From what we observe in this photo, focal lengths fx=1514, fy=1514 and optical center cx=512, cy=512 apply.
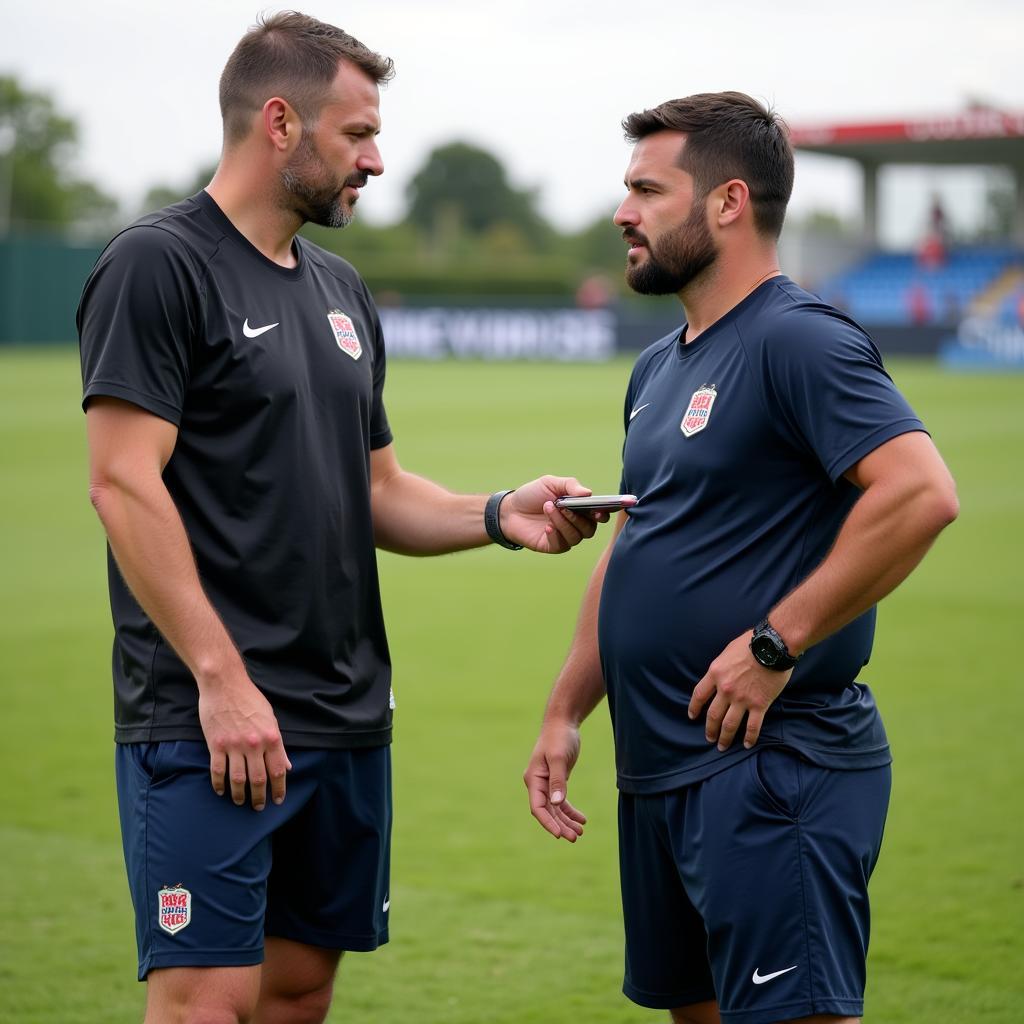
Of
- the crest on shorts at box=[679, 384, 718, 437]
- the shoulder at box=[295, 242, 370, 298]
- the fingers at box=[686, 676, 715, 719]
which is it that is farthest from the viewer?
the shoulder at box=[295, 242, 370, 298]

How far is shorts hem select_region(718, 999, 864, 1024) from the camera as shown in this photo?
316 cm

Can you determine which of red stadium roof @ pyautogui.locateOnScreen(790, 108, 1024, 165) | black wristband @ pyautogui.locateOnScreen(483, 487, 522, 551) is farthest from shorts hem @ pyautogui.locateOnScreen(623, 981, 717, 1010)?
red stadium roof @ pyautogui.locateOnScreen(790, 108, 1024, 165)

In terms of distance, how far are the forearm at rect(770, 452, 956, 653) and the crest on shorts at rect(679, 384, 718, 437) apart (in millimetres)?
430

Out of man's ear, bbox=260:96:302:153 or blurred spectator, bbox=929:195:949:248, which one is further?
blurred spectator, bbox=929:195:949:248

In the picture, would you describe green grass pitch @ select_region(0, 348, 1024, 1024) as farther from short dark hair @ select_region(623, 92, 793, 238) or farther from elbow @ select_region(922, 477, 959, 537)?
short dark hair @ select_region(623, 92, 793, 238)

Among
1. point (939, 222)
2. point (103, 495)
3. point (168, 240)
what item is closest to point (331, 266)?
point (168, 240)

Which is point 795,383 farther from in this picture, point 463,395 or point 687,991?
point 463,395

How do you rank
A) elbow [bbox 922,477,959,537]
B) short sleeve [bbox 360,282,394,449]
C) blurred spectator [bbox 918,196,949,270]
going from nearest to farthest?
1. elbow [bbox 922,477,959,537]
2. short sleeve [bbox 360,282,394,449]
3. blurred spectator [bbox 918,196,949,270]

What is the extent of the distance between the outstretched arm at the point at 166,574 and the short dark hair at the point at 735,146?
4.39 feet

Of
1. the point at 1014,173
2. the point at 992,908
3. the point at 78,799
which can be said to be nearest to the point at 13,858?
the point at 78,799

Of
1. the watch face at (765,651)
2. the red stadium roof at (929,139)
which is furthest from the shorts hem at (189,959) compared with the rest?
the red stadium roof at (929,139)

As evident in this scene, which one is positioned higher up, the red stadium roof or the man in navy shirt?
the red stadium roof

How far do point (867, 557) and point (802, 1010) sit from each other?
0.96 meters

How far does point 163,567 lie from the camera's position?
3.23 meters
